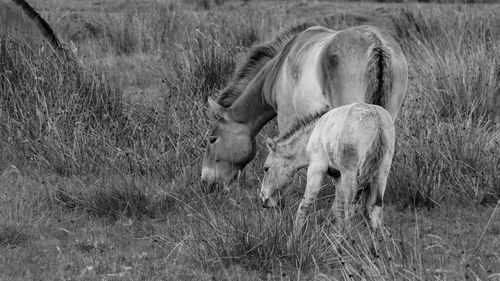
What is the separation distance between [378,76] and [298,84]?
0.84 metres

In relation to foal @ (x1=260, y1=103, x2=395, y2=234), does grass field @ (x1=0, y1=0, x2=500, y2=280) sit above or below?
below

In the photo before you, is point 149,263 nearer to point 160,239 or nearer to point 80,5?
point 160,239

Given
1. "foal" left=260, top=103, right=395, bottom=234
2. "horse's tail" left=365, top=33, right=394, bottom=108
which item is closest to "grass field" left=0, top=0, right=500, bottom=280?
"foal" left=260, top=103, right=395, bottom=234

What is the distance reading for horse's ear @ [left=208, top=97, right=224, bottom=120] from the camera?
7969mm

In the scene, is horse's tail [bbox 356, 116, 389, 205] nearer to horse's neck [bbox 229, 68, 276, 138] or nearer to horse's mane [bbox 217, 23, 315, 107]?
horse's neck [bbox 229, 68, 276, 138]

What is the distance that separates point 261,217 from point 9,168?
125 inches

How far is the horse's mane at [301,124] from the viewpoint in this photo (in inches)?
259

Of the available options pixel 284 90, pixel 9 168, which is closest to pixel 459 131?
pixel 284 90

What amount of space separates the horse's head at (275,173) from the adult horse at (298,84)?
47 centimetres

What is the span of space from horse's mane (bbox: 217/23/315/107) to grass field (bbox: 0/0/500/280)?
55 centimetres

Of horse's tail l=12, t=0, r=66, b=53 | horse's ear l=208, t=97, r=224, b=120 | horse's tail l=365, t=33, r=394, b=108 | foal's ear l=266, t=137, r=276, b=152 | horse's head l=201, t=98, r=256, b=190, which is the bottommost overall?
horse's head l=201, t=98, r=256, b=190

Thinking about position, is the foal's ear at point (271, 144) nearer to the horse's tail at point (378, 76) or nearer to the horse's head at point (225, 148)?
the horse's tail at point (378, 76)

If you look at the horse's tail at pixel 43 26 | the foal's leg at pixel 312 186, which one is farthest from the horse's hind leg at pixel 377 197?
the horse's tail at pixel 43 26

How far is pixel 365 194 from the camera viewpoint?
6.22 metres
